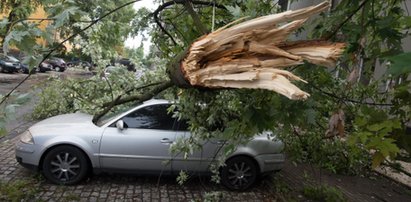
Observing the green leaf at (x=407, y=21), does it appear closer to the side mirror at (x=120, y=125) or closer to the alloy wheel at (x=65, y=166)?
the side mirror at (x=120, y=125)

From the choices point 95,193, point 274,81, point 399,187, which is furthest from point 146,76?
point 399,187

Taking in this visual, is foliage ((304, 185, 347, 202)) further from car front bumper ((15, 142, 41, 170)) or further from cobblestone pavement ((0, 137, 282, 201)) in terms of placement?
car front bumper ((15, 142, 41, 170))

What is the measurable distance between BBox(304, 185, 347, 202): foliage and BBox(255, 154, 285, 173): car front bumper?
63cm

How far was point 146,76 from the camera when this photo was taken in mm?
6391

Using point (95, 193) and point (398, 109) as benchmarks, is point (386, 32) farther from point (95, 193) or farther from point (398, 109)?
point (95, 193)

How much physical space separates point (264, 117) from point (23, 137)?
4887 millimetres

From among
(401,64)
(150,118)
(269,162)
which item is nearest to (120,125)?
(150,118)

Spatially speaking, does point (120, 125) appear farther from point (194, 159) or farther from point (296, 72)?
point (296, 72)

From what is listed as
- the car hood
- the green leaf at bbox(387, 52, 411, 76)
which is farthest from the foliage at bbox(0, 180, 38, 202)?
the green leaf at bbox(387, 52, 411, 76)

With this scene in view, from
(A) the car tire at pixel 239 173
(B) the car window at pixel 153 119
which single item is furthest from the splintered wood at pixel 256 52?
(A) the car tire at pixel 239 173

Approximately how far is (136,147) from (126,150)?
16 cm

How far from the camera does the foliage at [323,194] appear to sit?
611 centimetres

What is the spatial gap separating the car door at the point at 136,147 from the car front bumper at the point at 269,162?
4.99 ft

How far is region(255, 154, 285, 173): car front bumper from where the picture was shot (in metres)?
6.46
